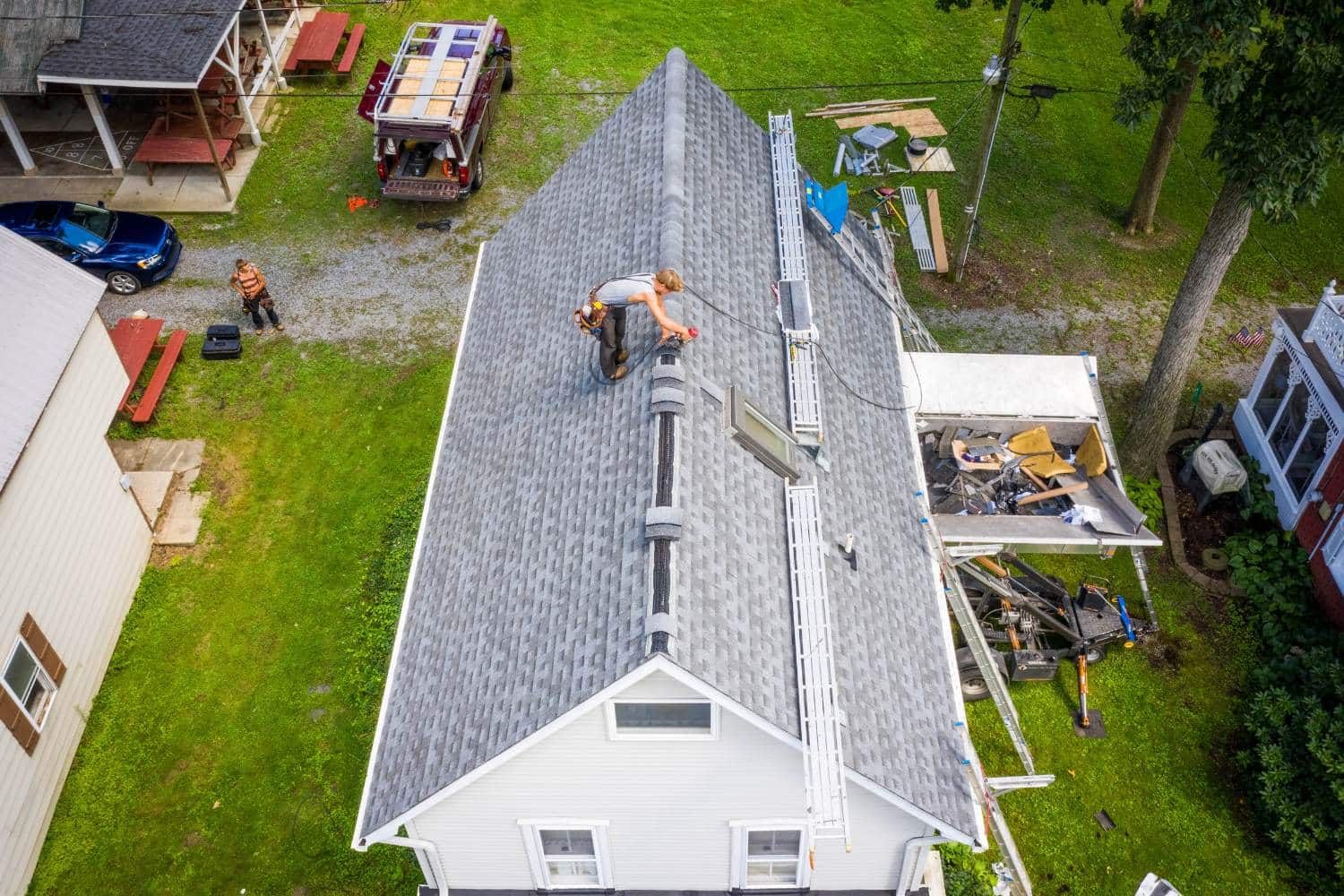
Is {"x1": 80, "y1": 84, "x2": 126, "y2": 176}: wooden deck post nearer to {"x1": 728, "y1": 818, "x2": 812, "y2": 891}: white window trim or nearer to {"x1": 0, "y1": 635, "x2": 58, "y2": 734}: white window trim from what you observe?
{"x1": 0, "y1": 635, "x2": 58, "y2": 734}: white window trim

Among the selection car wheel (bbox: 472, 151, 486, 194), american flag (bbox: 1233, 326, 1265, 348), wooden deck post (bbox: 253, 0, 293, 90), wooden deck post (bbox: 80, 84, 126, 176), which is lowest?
wooden deck post (bbox: 80, 84, 126, 176)

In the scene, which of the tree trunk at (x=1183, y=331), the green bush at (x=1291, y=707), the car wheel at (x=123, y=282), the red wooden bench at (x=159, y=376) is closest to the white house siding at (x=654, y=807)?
the green bush at (x=1291, y=707)

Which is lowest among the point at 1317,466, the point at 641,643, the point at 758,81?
the point at 641,643

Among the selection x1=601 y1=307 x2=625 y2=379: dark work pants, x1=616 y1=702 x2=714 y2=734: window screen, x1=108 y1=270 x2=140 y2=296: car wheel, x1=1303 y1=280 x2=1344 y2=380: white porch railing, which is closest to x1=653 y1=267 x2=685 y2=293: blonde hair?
x1=601 y1=307 x2=625 y2=379: dark work pants

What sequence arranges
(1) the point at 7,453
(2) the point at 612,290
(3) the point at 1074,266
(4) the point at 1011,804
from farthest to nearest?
(3) the point at 1074,266, (4) the point at 1011,804, (1) the point at 7,453, (2) the point at 612,290

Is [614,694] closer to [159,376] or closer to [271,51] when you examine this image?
[159,376]

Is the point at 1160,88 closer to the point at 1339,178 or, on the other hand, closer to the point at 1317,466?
the point at 1317,466

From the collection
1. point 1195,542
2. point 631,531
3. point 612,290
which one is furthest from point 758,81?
point 631,531
